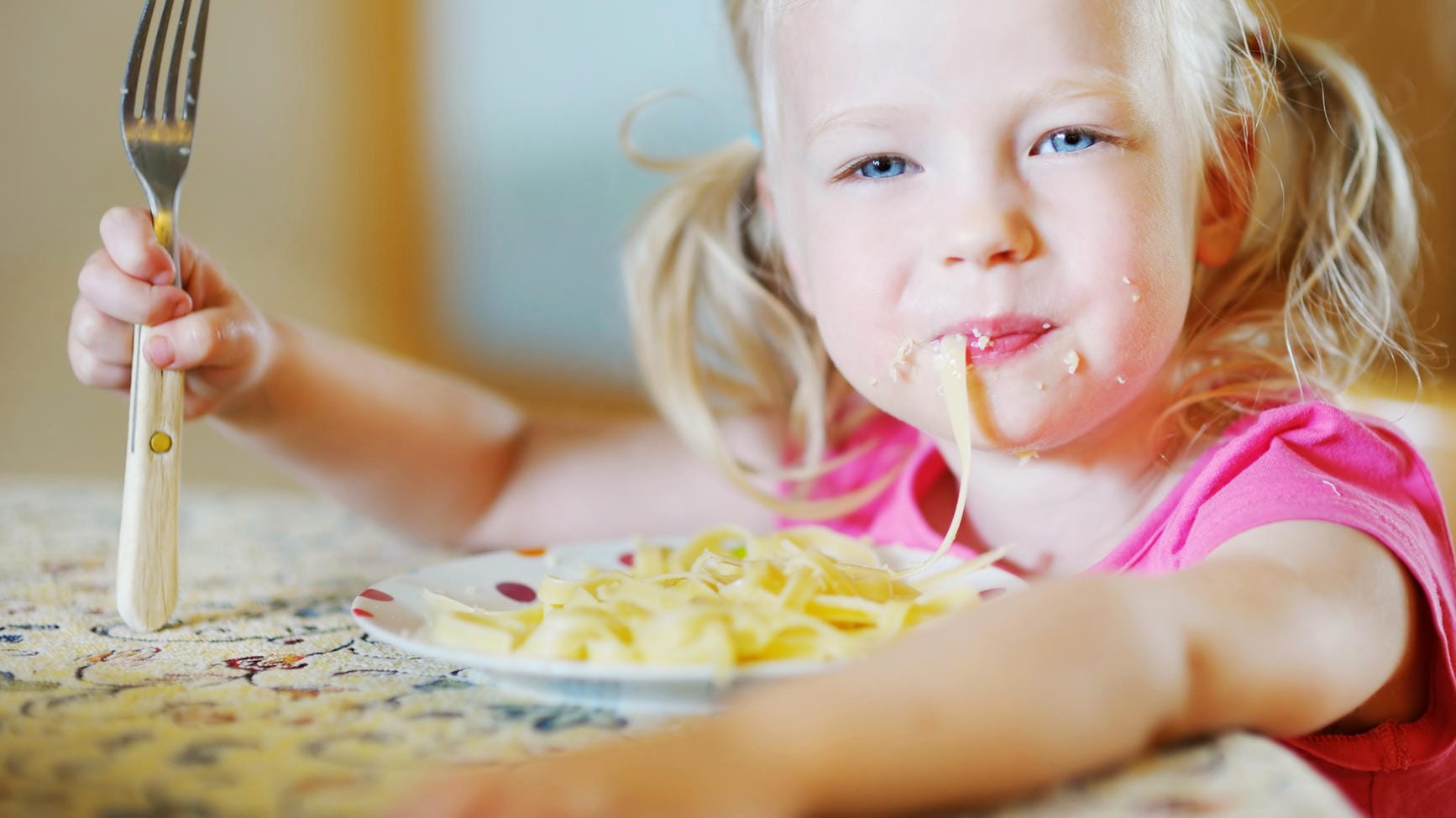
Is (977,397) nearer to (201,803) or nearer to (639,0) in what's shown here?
(201,803)

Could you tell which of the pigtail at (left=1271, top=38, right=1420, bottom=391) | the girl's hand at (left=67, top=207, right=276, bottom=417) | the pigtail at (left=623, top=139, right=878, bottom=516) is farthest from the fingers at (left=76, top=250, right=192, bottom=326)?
the pigtail at (left=1271, top=38, right=1420, bottom=391)

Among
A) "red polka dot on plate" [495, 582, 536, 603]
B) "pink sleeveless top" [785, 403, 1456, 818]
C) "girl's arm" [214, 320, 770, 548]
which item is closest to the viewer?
"pink sleeveless top" [785, 403, 1456, 818]

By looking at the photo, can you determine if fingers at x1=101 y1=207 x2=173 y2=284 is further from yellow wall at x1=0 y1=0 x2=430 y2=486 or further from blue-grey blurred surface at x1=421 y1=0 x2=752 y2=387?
blue-grey blurred surface at x1=421 y1=0 x2=752 y2=387

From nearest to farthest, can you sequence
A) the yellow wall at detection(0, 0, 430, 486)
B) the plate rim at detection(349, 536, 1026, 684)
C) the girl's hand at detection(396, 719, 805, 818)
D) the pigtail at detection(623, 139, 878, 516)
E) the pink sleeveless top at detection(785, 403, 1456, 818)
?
the girl's hand at detection(396, 719, 805, 818)
the plate rim at detection(349, 536, 1026, 684)
the pink sleeveless top at detection(785, 403, 1456, 818)
the pigtail at detection(623, 139, 878, 516)
the yellow wall at detection(0, 0, 430, 486)

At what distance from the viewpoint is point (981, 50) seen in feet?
2.66

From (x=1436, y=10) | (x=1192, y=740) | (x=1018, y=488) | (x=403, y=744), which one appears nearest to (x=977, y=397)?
(x=1018, y=488)

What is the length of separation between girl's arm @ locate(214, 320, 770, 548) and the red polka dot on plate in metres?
0.34

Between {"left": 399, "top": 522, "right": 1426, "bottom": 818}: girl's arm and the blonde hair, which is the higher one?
the blonde hair

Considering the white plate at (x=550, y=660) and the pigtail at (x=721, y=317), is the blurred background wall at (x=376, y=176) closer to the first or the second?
the pigtail at (x=721, y=317)

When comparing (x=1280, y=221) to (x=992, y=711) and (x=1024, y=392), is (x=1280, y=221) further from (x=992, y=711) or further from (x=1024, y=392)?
(x=992, y=711)

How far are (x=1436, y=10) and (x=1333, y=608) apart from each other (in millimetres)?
2084

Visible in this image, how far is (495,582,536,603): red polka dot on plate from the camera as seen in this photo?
32.7 inches

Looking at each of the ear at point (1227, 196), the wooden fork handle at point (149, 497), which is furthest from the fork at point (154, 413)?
the ear at point (1227, 196)

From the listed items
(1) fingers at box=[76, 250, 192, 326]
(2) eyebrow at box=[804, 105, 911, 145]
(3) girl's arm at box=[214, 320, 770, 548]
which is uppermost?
(2) eyebrow at box=[804, 105, 911, 145]
